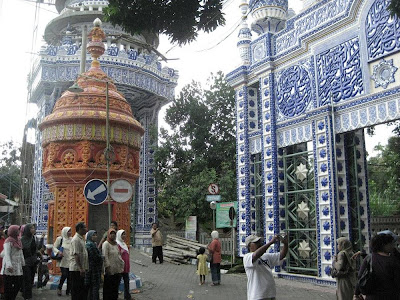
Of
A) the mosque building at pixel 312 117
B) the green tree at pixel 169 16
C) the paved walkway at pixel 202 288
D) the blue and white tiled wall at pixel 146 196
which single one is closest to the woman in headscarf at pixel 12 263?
the paved walkway at pixel 202 288

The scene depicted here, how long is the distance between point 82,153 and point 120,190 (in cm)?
171

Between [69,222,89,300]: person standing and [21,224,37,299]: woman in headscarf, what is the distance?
1684 millimetres

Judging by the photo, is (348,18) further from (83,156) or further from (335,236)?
(83,156)

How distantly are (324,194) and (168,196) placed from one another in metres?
12.3

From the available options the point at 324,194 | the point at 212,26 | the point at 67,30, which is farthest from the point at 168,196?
the point at 212,26

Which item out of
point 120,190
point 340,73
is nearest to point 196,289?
point 120,190

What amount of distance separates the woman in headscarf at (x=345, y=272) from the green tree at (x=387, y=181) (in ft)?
36.3

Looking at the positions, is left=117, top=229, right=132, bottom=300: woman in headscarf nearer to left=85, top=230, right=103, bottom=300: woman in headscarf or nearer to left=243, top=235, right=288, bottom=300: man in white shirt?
left=85, top=230, right=103, bottom=300: woman in headscarf

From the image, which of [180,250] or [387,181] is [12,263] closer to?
[180,250]

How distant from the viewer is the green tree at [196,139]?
21438 mm

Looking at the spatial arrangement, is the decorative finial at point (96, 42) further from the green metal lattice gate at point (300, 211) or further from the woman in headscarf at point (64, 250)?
the green metal lattice gate at point (300, 211)

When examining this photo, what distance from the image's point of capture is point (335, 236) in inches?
392

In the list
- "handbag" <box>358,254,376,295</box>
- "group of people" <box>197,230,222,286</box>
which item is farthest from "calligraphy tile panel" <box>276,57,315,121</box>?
"handbag" <box>358,254,376,295</box>

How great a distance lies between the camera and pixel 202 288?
33.8 feet
